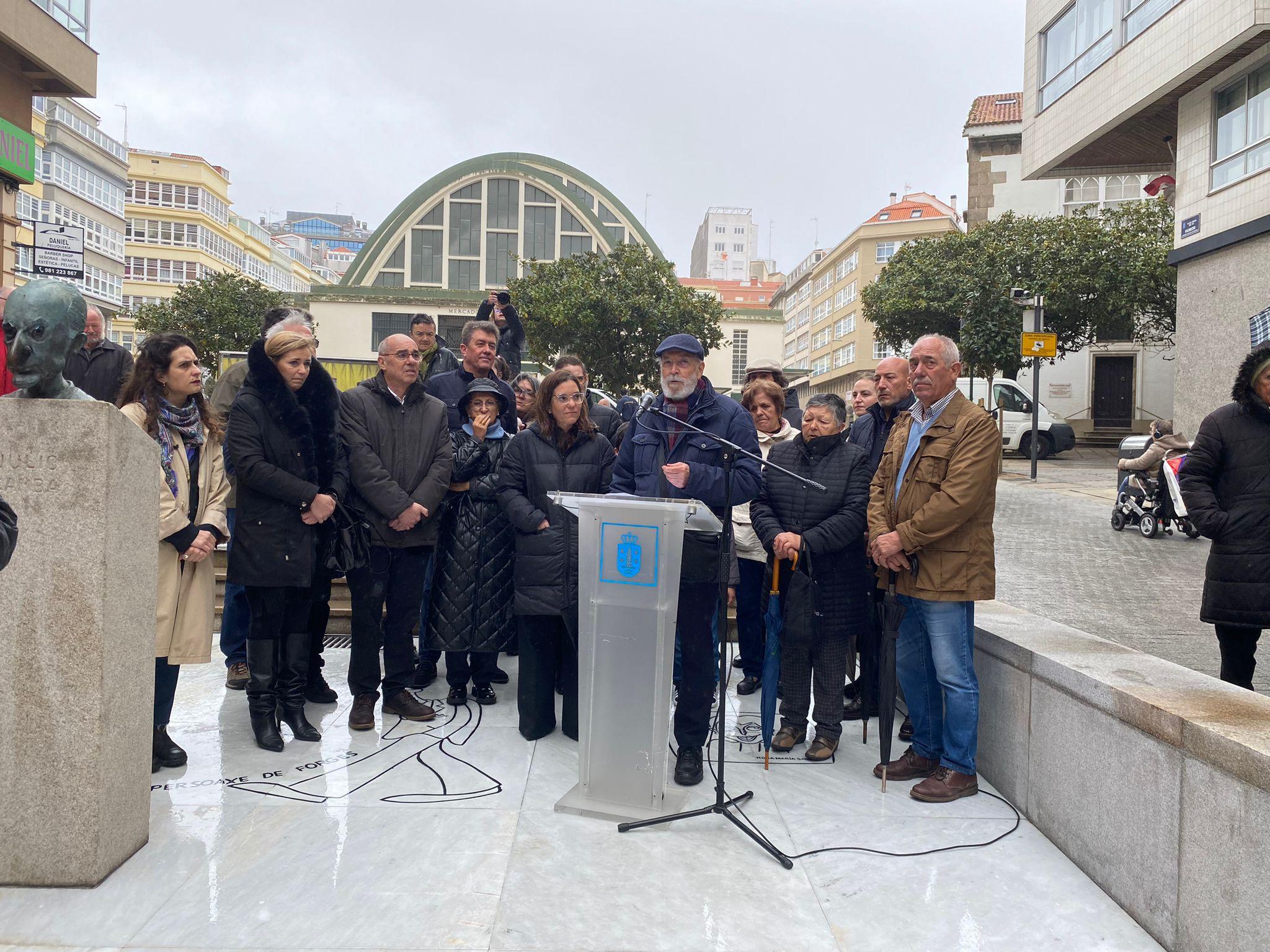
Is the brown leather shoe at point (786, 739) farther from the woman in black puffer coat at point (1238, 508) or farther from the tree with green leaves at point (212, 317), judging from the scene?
the tree with green leaves at point (212, 317)

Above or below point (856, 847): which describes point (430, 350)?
above

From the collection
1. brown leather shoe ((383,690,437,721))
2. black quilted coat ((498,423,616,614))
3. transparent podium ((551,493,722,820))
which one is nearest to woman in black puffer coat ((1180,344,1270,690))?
transparent podium ((551,493,722,820))

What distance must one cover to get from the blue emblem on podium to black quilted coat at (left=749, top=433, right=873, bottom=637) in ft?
3.27

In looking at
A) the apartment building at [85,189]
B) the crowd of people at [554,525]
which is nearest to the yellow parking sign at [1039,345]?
the crowd of people at [554,525]

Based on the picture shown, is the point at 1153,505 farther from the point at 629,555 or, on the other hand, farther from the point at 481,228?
the point at 481,228

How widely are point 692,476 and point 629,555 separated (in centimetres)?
63

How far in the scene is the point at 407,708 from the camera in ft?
16.1

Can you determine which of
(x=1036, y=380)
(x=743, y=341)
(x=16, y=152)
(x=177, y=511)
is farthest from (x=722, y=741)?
(x=743, y=341)

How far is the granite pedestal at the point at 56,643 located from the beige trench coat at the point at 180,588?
849 millimetres

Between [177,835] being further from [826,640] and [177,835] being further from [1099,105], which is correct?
[1099,105]

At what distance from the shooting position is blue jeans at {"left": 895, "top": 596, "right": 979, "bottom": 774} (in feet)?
12.9

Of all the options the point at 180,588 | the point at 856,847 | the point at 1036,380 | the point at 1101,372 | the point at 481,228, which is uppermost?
the point at 481,228

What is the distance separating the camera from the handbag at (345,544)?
4.54m

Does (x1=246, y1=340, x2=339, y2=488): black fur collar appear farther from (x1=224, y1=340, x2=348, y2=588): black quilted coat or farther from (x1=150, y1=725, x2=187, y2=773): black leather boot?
(x1=150, y1=725, x2=187, y2=773): black leather boot
